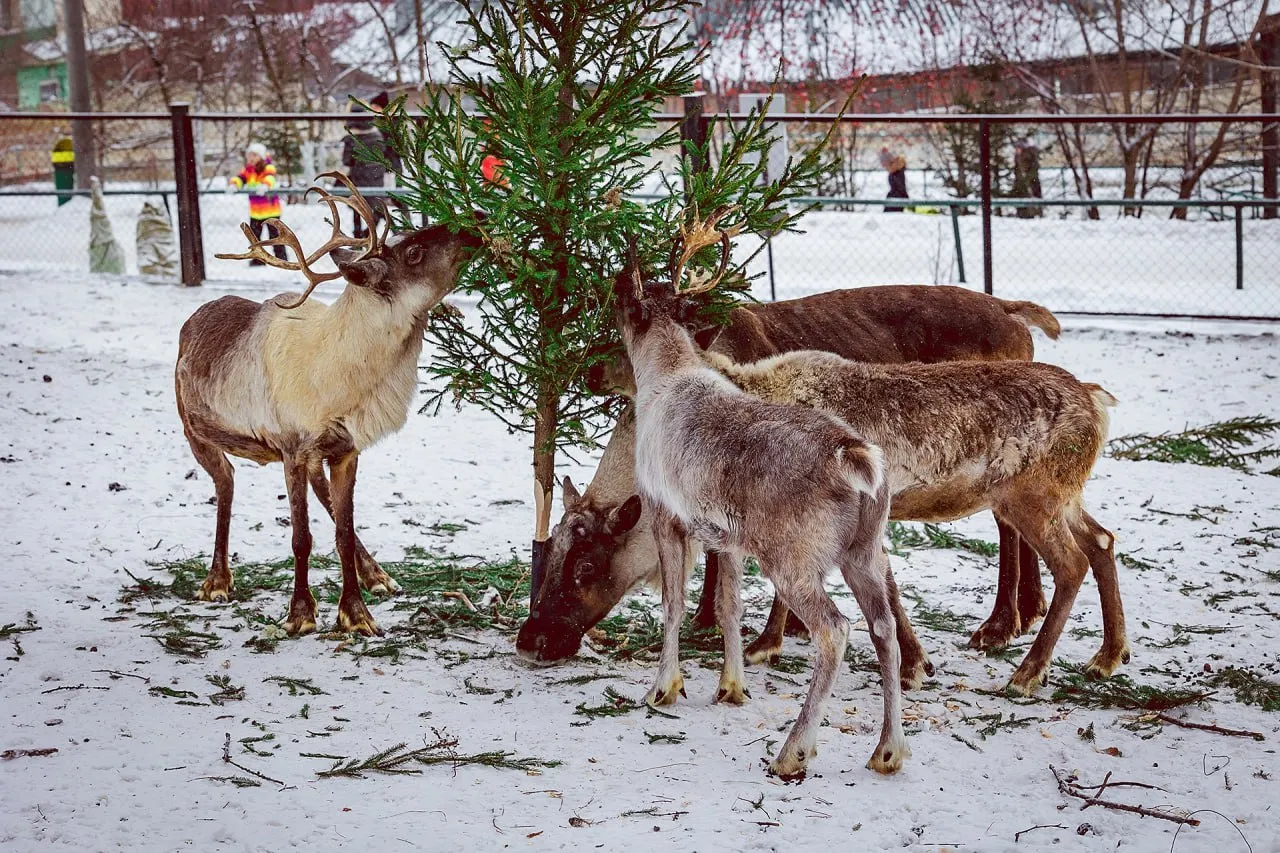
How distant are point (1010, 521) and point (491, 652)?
194cm

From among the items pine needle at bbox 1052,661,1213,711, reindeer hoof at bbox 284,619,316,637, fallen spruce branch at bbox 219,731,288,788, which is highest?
reindeer hoof at bbox 284,619,316,637

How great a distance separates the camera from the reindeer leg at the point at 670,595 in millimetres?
4359

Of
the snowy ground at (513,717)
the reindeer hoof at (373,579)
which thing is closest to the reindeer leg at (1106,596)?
the snowy ground at (513,717)

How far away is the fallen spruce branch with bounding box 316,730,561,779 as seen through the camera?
376cm

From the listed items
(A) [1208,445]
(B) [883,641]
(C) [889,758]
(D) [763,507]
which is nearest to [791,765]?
(C) [889,758]

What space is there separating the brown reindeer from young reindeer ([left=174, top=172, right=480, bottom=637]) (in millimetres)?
719

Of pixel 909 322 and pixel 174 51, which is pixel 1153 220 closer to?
pixel 909 322

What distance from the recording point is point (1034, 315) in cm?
561

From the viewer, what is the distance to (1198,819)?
3.55 meters

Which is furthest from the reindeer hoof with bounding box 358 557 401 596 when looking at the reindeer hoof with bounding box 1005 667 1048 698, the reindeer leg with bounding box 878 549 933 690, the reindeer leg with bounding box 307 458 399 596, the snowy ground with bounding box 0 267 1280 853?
the reindeer hoof with bounding box 1005 667 1048 698

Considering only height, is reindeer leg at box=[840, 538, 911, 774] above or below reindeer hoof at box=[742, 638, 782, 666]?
above

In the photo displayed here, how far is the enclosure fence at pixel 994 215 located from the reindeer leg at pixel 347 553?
10.7 ft

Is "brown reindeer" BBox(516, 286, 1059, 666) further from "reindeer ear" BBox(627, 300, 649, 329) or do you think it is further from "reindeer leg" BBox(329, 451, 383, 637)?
"reindeer leg" BBox(329, 451, 383, 637)

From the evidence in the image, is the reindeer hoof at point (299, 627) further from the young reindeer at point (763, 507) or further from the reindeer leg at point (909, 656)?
the reindeer leg at point (909, 656)
